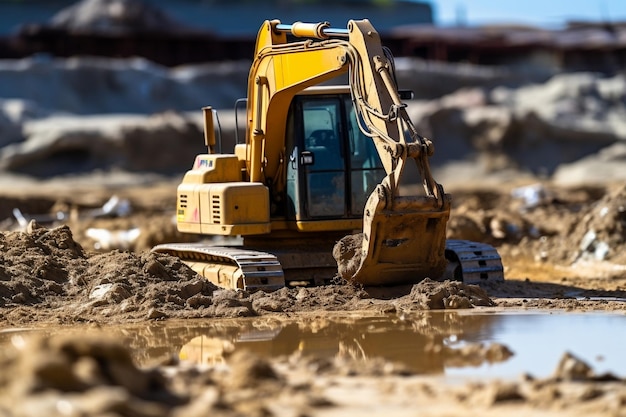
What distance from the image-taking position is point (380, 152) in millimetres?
12102

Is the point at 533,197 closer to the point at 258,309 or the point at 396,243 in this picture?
the point at 396,243


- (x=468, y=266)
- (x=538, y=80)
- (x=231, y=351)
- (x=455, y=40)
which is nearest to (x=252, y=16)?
(x=455, y=40)

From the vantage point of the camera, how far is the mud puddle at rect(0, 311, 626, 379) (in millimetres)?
8609

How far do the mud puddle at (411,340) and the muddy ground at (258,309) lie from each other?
11.1 inches

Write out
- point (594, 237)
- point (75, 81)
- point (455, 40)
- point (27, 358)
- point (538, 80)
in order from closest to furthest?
point (27, 358), point (594, 237), point (75, 81), point (538, 80), point (455, 40)

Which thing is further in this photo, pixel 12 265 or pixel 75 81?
pixel 75 81

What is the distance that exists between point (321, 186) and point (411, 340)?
403 centimetres

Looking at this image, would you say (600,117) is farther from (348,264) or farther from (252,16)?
(348,264)

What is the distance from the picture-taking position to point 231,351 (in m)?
9.44

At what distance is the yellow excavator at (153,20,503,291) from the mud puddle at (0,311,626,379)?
1.12 meters

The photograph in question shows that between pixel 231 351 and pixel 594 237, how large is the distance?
30.3 ft

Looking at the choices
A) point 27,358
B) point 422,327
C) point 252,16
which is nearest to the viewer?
point 27,358

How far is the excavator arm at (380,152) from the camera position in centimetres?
1188

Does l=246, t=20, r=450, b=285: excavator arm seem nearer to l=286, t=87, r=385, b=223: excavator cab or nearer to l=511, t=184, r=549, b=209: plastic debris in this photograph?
l=286, t=87, r=385, b=223: excavator cab
